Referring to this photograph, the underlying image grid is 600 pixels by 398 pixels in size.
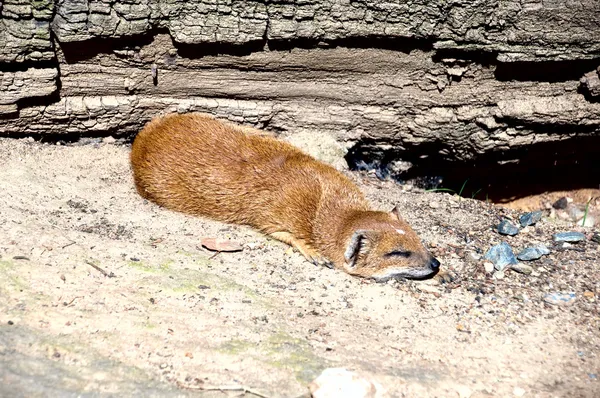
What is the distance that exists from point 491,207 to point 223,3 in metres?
2.97

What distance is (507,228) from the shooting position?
5652mm

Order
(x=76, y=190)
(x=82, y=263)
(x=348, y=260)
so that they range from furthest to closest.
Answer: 1. (x=76, y=190)
2. (x=348, y=260)
3. (x=82, y=263)

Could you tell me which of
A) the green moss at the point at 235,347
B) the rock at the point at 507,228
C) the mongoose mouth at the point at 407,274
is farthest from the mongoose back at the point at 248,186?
the green moss at the point at 235,347

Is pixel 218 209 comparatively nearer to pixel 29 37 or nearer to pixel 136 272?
pixel 136 272

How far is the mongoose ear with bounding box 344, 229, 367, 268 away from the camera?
5000 mm

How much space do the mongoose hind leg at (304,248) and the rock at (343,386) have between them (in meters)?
1.64

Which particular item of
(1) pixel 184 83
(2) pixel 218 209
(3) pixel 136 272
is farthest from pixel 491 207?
(3) pixel 136 272

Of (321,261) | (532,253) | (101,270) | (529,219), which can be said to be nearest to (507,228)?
(529,219)

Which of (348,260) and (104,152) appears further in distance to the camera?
(104,152)

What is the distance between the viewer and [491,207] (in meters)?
6.19

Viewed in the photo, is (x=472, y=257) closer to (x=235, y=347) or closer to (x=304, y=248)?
(x=304, y=248)

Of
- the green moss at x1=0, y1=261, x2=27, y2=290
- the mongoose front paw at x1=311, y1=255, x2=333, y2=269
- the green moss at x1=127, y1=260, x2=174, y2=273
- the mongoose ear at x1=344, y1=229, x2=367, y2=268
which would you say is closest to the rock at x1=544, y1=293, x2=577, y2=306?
the mongoose ear at x1=344, y1=229, x2=367, y2=268

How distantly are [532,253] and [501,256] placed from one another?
11.1 inches

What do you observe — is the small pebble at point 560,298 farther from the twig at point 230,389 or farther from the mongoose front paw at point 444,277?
the twig at point 230,389
